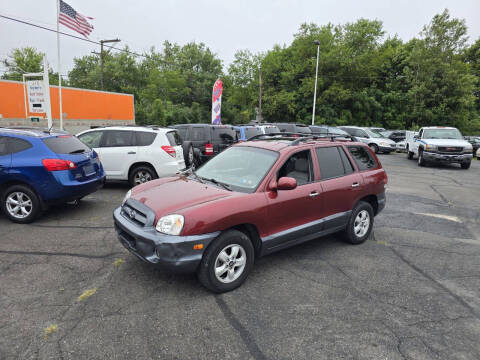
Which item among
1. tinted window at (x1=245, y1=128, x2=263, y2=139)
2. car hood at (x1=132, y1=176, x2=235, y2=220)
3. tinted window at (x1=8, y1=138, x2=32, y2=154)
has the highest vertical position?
tinted window at (x1=245, y1=128, x2=263, y2=139)

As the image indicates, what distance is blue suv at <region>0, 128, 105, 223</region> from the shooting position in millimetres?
5414

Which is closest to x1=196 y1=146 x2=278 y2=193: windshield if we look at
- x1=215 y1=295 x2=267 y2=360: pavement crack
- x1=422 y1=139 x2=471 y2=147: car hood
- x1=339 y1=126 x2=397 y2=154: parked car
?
x1=215 y1=295 x2=267 y2=360: pavement crack

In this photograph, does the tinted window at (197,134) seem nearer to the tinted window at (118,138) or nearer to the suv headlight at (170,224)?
the tinted window at (118,138)

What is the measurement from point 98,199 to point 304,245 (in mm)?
4978

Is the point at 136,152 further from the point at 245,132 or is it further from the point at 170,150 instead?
the point at 245,132

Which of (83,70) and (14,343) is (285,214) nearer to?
(14,343)

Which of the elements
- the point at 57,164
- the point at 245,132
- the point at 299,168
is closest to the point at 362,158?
the point at 299,168

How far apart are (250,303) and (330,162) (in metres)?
2.39

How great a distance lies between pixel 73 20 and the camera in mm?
14242

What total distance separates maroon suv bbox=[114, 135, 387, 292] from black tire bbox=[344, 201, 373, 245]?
17 millimetres

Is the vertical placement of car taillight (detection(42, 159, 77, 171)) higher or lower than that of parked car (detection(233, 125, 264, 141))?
lower

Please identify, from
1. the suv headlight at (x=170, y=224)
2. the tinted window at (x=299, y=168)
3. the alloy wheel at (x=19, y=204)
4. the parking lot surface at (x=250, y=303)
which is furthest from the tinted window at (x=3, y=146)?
the tinted window at (x=299, y=168)

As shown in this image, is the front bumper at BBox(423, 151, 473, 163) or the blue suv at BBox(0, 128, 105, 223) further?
the front bumper at BBox(423, 151, 473, 163)

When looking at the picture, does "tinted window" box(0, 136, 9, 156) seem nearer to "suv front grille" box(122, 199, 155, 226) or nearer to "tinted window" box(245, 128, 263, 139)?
"suv front grille" box(122, 199, 155, 226)
